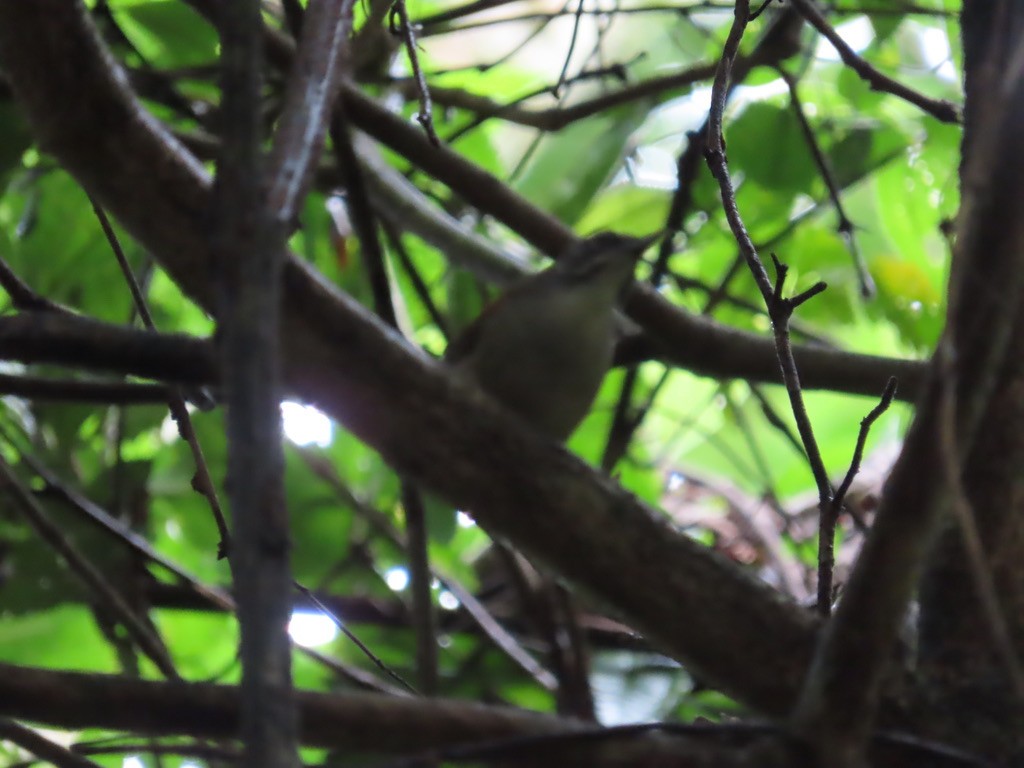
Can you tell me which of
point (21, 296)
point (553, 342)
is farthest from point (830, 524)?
point (21, 296)

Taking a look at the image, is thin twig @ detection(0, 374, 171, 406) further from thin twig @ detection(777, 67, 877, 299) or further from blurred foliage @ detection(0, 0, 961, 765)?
thin twig @ detection(777, 67, 877, 299)

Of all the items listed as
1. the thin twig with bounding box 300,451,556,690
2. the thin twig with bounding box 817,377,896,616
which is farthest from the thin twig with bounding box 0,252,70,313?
Answer: the thin twig with bounding box 300,451,556,690

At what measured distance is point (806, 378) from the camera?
2.40 metres

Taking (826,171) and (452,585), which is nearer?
(826,171)

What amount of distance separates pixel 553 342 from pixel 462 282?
154cm

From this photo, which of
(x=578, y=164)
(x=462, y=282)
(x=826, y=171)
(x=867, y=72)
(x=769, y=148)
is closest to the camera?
(x=867, y=72)

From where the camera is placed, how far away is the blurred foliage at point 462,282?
290cm

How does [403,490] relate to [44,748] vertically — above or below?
above

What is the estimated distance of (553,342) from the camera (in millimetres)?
1868

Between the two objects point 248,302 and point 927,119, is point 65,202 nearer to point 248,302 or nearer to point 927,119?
point 927,119

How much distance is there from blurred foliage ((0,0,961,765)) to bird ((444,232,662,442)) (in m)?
0.95

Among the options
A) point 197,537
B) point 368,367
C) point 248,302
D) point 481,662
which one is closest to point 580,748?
point 368,367

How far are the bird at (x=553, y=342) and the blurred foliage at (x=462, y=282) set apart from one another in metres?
0.95

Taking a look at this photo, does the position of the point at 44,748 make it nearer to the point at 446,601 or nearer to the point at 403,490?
the point at 403,490
